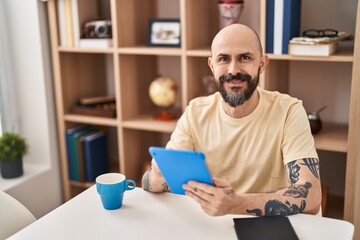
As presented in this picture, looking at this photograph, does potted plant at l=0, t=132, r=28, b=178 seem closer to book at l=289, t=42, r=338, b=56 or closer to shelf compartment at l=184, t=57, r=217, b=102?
shelf compartment at l=184, t=57, r=217, b=102

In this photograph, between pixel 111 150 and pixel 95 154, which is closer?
pixel 95 154

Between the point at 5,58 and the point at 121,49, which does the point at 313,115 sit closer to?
the point at 121,49

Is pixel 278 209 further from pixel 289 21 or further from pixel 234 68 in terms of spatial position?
pixel 289 21

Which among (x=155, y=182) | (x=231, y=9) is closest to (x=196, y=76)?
(x=231, y=9)

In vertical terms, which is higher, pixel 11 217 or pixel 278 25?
pixel 278 25

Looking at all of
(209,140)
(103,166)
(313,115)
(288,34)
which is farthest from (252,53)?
(103,166)

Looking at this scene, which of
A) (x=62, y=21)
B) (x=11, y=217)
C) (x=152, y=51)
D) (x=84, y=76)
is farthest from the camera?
(x=84, y=76)

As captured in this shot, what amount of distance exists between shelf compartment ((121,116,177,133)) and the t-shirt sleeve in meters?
0.88

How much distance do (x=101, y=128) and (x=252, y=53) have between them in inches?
62.4

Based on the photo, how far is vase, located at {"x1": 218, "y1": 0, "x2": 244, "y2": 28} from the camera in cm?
229

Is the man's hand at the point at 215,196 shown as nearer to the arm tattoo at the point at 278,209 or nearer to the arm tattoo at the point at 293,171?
the arm tattoo at the point at 278,209

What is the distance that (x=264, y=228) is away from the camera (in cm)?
128

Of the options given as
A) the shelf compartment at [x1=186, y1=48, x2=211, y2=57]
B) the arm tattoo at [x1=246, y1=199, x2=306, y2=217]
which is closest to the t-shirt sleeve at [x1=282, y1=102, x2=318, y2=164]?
the arm tattoo at [x1=246, y1=199, x2=306, y2=217]

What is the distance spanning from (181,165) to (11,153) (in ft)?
5.03
